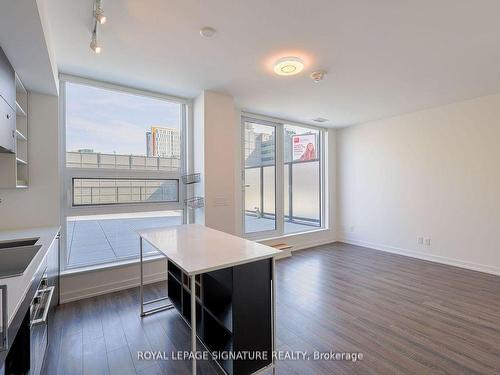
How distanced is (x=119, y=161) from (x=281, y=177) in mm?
2886

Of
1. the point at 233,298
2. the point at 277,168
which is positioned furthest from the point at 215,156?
the point at 233,298

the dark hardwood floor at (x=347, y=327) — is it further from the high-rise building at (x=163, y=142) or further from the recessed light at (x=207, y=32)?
the recessed light at (x=207, y=32)

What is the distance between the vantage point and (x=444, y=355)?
192cm

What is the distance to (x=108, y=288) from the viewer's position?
3068 millimetres

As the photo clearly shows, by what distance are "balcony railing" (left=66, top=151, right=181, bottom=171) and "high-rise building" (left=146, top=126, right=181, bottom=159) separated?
0.08 m

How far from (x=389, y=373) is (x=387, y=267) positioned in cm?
254

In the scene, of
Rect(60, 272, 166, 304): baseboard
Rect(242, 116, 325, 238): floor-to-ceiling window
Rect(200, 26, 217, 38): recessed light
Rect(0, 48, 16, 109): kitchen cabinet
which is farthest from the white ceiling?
Rect(60, 272, 166, 304): baseboard

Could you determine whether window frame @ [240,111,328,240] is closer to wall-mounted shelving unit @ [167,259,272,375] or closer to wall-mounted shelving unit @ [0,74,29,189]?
wall-mounted shelving unit @ [167,259,272,375]

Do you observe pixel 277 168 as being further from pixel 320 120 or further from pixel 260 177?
pixel 320 120

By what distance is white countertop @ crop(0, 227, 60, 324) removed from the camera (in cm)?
103

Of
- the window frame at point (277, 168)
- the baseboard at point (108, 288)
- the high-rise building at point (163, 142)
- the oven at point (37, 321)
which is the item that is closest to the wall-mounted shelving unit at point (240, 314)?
the oven at point (37, 321)

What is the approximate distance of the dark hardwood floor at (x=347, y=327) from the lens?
1.85m

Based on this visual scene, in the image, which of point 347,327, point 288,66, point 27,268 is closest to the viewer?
point 27,268

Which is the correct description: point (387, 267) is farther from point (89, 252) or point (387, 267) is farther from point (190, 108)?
point (89, 252)
